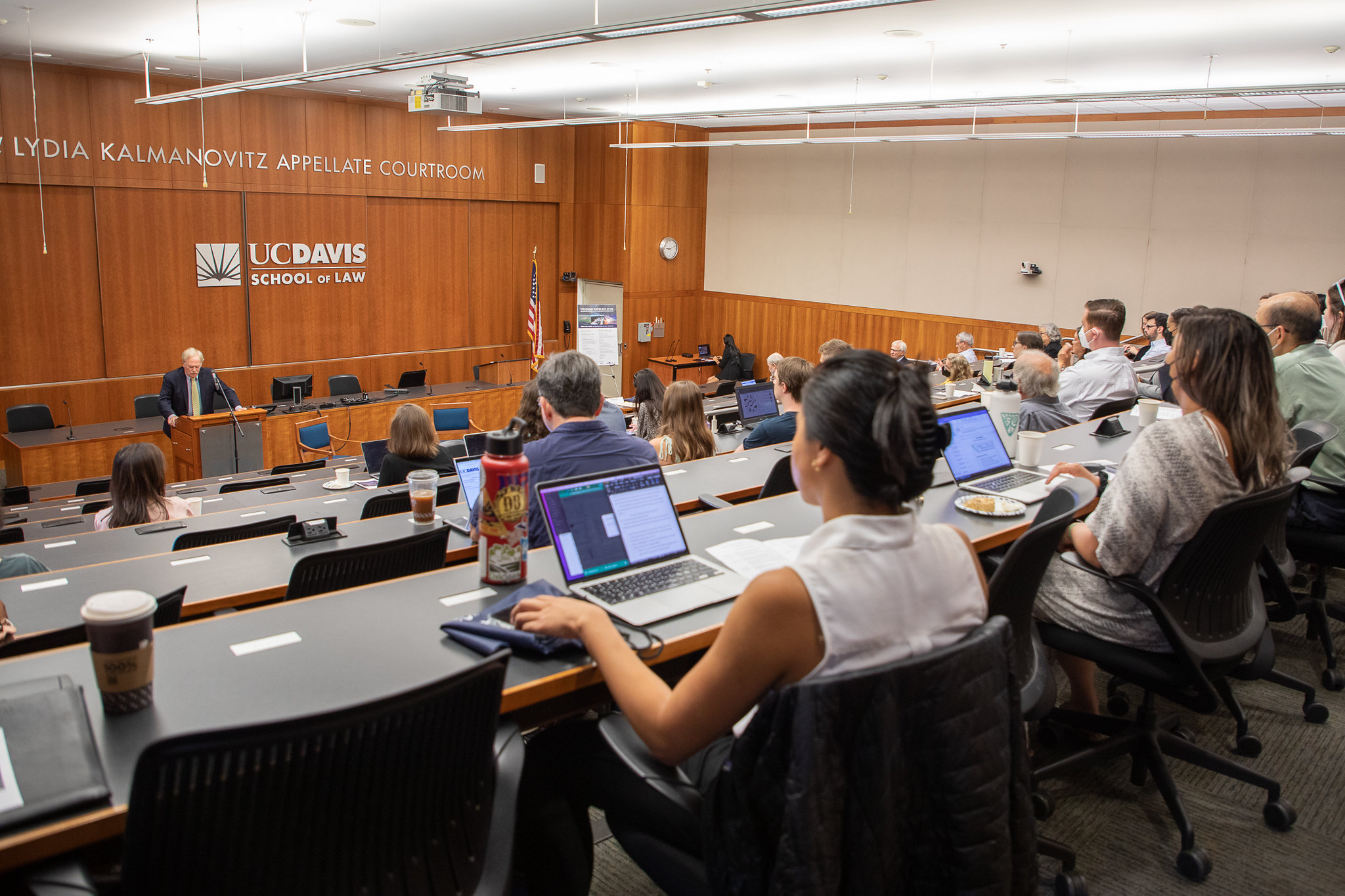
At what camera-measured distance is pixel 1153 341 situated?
31.8 ft

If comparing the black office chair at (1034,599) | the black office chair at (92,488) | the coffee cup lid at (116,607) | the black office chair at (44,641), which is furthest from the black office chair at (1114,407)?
the black office chair at (92,488)

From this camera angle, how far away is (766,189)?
1475 centimetres

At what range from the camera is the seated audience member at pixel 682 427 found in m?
4.74

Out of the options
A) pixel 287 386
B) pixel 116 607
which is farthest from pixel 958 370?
pixel 287 386

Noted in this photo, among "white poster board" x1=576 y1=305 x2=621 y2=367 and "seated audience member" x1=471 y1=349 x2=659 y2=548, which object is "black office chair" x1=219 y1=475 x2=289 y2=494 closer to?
"seated audience member" x1=471 y1=349 x2=659 y2=548

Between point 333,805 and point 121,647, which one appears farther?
point 121,647

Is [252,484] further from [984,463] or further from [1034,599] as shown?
[1034,599]

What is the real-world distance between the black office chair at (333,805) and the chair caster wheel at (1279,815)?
8.14 ft

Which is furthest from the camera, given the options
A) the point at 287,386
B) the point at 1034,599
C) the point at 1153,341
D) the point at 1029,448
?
the point at 287,386

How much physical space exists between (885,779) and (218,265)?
11710mm

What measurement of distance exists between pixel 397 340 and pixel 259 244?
86.7 inches

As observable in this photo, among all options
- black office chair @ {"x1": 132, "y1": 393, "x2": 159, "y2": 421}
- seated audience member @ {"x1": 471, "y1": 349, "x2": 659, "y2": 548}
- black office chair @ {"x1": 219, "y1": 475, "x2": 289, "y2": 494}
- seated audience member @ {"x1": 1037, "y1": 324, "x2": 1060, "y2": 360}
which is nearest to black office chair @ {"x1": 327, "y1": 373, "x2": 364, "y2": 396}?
black office chair @ {"x1": 132, "y1": 393, "x2": 159, "y2": 421}

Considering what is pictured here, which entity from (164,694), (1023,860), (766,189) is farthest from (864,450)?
(766,189)

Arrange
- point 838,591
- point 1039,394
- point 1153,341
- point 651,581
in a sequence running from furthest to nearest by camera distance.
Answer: point 1153,341, point 1039,394, point 651,581, point 838,591
